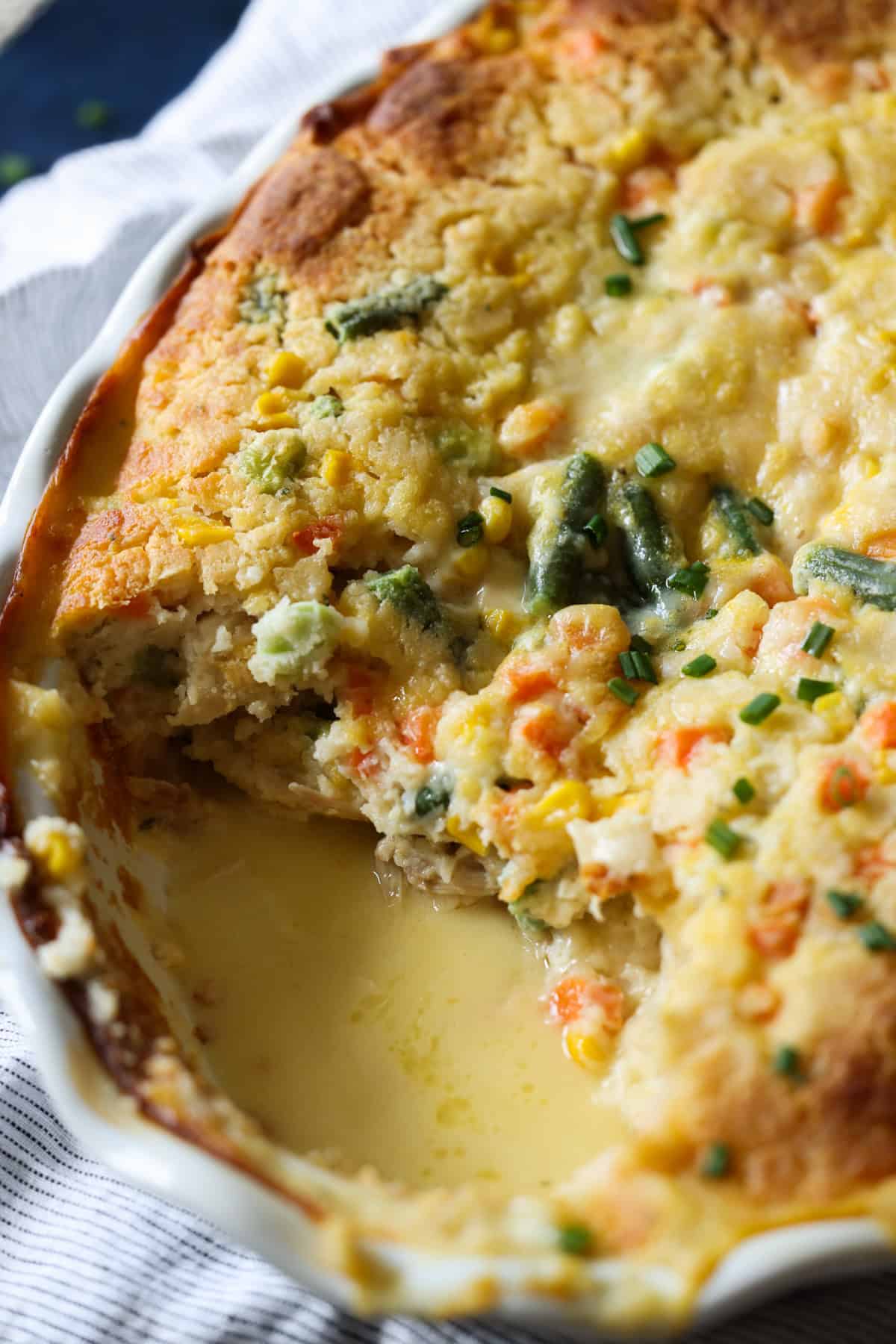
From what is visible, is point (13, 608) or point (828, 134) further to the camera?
point (828, 134)

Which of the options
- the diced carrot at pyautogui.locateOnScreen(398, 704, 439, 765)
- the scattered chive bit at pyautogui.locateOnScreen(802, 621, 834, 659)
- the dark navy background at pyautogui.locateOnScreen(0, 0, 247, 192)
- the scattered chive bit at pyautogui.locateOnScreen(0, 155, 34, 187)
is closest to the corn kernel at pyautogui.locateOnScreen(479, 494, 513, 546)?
the diced carrot at pyautogui.locateOnScreen(398, 704, 439, 765)

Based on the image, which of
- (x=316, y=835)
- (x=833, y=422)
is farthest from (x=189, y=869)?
(x=833, y=422)

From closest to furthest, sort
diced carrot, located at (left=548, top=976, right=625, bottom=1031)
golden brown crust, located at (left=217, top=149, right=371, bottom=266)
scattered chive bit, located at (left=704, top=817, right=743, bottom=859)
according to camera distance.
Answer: scattered chive bit, located at (left=704, top=817, right=743, bottom=859) → diced carrot, located at (left=548, top=976, right=625, bottom=1031) → golden brown crust, located at (left=217, top=149, right=371, bottom=266)

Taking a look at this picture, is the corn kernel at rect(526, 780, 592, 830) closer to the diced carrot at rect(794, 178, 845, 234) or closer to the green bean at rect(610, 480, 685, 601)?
the green bean at rect(610, 480, 685, 601)

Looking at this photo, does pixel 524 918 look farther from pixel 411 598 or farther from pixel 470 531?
pixel 470 531

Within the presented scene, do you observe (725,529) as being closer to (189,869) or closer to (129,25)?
(189,869)

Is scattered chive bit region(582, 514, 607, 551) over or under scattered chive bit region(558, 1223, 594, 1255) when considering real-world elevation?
over
